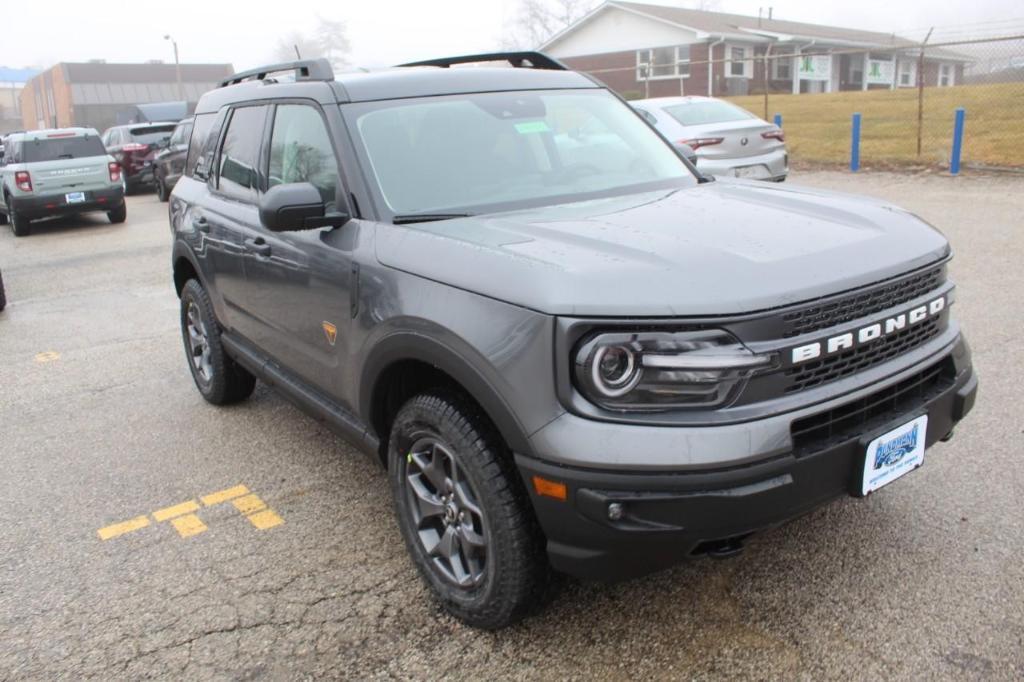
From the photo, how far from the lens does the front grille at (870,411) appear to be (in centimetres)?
247

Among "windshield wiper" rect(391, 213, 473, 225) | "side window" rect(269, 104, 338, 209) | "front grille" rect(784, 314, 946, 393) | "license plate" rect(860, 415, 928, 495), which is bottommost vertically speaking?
"license plate" rect(860, 415, 928, 495)

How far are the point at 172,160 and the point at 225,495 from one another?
15361 millimetres

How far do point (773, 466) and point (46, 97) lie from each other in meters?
85.3

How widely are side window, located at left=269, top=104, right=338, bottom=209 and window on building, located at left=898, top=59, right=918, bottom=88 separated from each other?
47685 millimetres

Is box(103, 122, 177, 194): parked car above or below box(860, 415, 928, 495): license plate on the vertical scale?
above

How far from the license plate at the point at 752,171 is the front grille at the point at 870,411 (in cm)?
946

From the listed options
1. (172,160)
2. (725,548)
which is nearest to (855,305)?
(725,548)

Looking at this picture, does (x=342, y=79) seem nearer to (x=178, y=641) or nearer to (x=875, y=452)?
(x=178, y=641)

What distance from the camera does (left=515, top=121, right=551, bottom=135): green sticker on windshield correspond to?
3.75 meters

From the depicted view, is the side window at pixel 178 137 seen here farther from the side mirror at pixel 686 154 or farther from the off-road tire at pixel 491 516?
the off-road tire at pixel 491 516

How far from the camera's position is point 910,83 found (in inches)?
1848

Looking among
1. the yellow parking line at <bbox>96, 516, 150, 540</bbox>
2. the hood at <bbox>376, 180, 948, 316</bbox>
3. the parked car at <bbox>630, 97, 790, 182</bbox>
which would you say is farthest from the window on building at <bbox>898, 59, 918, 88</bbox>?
the yellow parking line at <bbox>96, 516, 150, 540</bbox>

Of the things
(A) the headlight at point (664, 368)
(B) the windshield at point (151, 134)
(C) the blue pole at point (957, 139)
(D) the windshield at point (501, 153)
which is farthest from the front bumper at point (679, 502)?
(B) the windshield at point (151, 134)

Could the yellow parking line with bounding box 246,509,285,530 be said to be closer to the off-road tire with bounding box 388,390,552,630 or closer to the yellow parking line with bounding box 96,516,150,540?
the yellow parking line with bounding box 96,516,150,540
